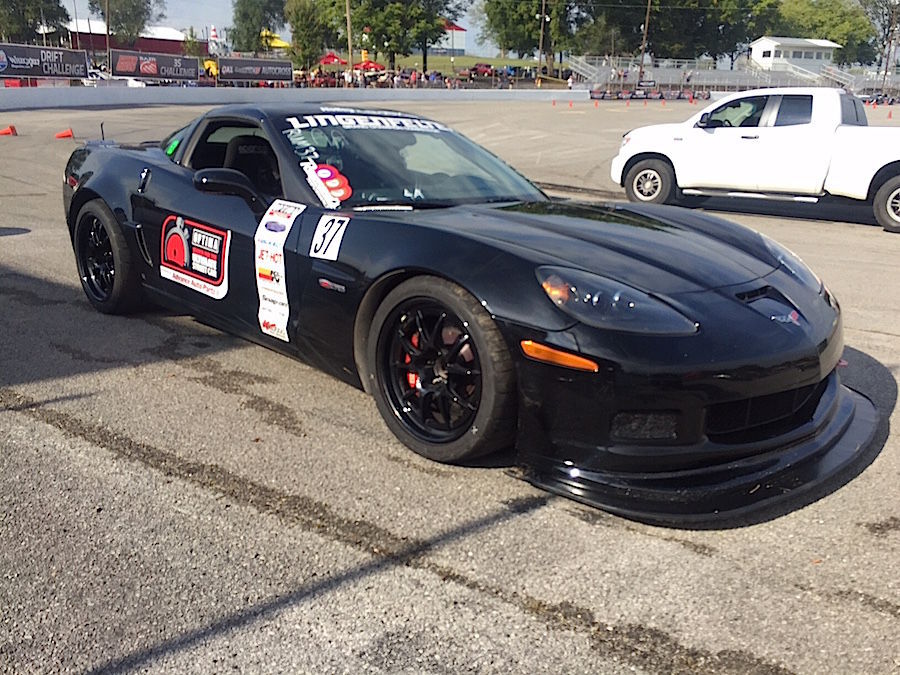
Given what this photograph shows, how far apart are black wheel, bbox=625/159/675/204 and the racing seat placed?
774 cm

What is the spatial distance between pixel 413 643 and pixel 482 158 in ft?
9.84

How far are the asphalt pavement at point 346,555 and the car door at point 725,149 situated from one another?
6.99 metres

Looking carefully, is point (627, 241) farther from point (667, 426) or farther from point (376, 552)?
point (376, 552)

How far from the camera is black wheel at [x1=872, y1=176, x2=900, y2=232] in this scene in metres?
9.56

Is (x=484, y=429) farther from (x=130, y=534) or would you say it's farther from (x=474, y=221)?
(x=130, y=534)

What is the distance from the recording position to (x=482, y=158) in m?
4.62

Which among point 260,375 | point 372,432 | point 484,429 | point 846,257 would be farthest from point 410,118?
point 846,257

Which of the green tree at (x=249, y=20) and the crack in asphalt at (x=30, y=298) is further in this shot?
the green tree at (x=249, y=20)

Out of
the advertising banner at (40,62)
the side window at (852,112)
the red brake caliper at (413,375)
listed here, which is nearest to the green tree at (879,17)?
the advertising banner at (40,62)

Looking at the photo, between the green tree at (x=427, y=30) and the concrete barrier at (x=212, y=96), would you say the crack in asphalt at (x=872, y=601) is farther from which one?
the green tree at (x=427, y=30)

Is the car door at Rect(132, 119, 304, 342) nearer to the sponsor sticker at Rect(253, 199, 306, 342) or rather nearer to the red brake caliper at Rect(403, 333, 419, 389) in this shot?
the sponsor sticker at Rect(253, 199, 306, 342)

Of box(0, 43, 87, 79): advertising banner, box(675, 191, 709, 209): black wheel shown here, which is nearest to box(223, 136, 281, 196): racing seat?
box(675, 191, 709, 209): black wheel

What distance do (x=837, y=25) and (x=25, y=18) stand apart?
10030 cm

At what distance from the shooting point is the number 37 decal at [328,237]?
3.54 m
